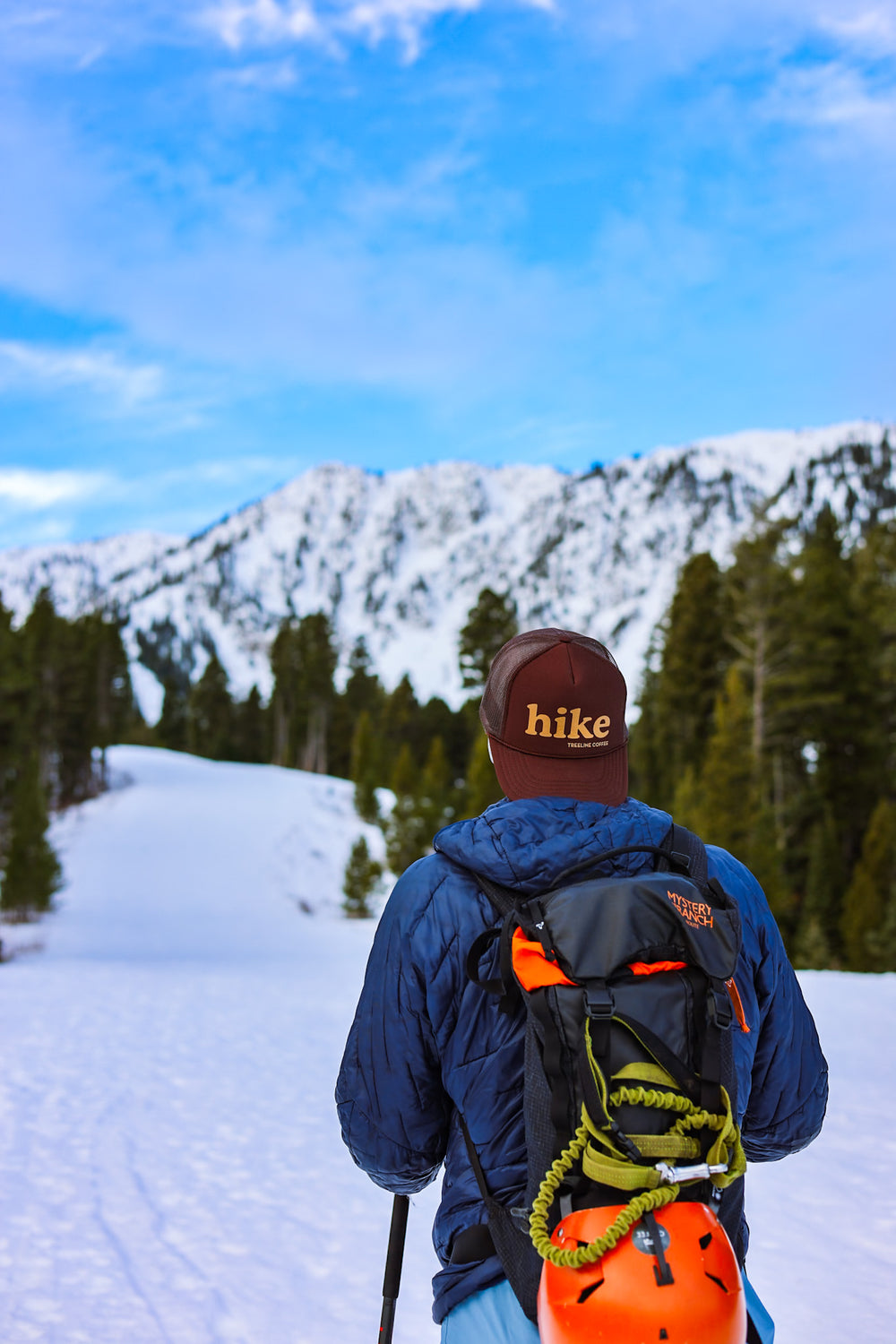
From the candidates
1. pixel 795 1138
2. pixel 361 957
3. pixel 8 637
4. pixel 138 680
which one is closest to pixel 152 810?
pixel 8 637

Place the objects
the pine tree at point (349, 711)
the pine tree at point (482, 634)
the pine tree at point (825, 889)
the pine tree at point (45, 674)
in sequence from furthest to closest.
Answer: the pine tree at point (349, 711)
the pine tree at point (45, 674)
the pine tree at point (482, 634)
the pine tree at point (825, 889)

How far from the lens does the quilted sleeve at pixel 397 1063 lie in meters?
1.86

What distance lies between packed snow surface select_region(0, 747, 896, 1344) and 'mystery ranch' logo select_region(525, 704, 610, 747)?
3.79 meters

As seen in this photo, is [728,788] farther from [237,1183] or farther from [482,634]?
[237,1183]

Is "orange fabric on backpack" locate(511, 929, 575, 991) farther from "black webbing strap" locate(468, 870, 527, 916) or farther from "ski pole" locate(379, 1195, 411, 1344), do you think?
"ski pole" locate(379, 1195, 411, 1344)

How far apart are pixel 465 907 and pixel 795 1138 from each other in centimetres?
99

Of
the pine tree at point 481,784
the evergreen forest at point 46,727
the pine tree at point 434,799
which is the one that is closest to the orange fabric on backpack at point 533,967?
the pine tree at point 481,784

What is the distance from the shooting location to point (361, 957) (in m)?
22.4

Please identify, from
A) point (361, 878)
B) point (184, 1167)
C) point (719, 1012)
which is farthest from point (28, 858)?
point (719, 1012)

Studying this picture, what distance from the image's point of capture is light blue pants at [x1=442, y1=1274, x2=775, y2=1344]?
1.65 metres

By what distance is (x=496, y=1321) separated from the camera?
1688mm

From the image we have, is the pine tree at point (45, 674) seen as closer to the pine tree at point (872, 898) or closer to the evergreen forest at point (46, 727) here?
the evergreen forest at point (46, 727)

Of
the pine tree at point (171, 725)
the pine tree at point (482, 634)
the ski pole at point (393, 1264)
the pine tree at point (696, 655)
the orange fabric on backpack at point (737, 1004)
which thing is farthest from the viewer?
the pine tree at point (171, 725)

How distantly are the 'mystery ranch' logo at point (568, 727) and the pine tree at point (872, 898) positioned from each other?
26.0 m
